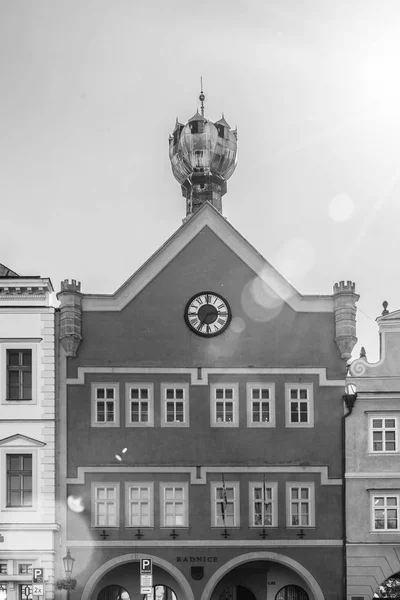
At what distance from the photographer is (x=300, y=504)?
5331 centimetres

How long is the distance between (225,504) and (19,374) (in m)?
9.82

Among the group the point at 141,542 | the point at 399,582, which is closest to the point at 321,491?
the point at 141,542

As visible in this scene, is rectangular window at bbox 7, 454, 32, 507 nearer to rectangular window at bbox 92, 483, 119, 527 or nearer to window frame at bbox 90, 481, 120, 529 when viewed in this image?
window frame at bbox 90, 481, 120, 529

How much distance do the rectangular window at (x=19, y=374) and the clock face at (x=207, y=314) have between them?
22.1ft

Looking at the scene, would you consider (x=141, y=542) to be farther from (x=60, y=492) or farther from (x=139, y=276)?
(x=139, y=276)

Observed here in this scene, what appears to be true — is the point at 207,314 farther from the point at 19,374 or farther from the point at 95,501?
the point at 95,501

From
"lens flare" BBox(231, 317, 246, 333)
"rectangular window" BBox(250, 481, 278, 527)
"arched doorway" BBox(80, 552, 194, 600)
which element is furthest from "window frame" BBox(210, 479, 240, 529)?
"lens flare" BBox(231, 317, 246, 333)

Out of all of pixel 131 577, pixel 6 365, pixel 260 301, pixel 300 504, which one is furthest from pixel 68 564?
pixel 260 301

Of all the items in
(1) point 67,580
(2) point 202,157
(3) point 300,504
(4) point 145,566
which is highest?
(2) point 202,157

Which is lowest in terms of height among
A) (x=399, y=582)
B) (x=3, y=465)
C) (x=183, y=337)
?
(x=399, y=582)

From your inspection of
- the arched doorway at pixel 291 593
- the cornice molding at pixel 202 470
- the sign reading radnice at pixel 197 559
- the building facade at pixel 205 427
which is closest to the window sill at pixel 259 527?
the building facade at pixel 205 427

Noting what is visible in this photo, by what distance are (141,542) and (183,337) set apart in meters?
8.41

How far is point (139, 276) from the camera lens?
179ft

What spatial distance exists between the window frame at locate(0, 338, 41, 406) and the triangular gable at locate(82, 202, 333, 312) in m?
2.70
